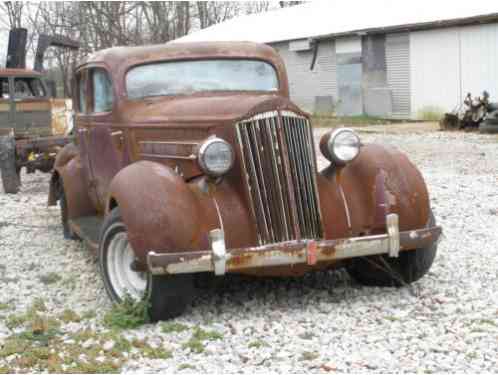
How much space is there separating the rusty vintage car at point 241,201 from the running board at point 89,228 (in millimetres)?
56

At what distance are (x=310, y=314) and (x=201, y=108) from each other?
1.56m

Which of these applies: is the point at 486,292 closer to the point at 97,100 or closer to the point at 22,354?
the point at 22,354

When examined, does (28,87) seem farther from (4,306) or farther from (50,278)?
(4,306)

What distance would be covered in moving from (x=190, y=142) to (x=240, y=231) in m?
0.72

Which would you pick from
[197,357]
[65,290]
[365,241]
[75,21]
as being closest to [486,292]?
[365,241]

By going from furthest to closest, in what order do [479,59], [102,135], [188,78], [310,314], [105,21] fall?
[105,21] → [479,59] → [102,135] → [188,78] → [310,314]

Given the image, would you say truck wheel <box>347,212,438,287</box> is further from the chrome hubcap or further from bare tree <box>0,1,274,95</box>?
bare tree <box>0,1,274,95</box>

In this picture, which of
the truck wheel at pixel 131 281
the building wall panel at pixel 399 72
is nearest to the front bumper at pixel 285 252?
the truck wheel at pixel 131 281

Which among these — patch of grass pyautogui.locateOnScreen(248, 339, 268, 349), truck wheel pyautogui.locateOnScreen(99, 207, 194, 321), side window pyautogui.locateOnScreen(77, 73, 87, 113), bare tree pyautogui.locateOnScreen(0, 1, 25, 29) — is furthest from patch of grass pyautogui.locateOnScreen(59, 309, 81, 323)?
bare tree pyautogui.locateOnScreen(0, 1, 25, 29)

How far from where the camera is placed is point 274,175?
490 centimetres

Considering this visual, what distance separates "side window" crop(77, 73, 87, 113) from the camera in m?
6.93

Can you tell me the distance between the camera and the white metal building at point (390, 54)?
19484 millimetres

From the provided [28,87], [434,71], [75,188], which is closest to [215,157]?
[75,188]

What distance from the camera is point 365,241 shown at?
483 cm
